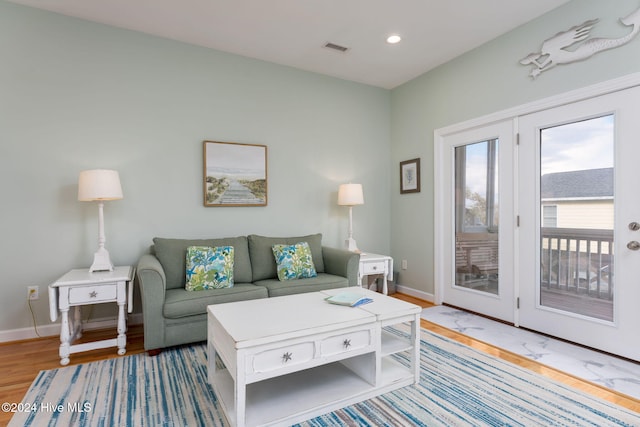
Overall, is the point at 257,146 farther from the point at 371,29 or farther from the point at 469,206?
the point at 469,206

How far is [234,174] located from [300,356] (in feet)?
7.52

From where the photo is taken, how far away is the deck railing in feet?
8.43

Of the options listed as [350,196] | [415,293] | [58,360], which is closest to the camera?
[58,360]

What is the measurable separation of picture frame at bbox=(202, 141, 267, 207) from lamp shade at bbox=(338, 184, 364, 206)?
0.87 metres

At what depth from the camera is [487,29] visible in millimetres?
3119

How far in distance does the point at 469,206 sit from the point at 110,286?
3323 mm

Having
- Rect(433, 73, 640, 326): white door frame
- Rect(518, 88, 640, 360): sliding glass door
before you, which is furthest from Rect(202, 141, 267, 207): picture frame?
Rect(518, 88, 640, 360): sliding glass door

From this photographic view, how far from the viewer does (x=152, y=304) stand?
251 centimetres

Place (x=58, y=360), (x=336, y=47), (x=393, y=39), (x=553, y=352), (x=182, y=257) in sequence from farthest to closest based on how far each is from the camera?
(x=336, y=47), (x=393, y=39), (x=182, y=257), (x=553, y=352), (x=58, y=360)

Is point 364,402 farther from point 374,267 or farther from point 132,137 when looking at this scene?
point 132,137

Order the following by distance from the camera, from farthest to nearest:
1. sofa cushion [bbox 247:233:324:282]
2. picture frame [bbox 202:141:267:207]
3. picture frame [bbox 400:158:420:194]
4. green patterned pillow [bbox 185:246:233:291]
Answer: picture frame [bbox 400:158:420:194], picture frame [bbox 202:141:267:207], sofa cushion [bbox 247:233:324:282], green patterned pillow [bbox 185:246:233:291]

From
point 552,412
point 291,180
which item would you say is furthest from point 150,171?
point 552,412

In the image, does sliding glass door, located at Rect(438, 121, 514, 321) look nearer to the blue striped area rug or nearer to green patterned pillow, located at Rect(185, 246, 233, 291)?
the blue striped area rug

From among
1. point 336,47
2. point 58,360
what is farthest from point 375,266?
point 58,360
